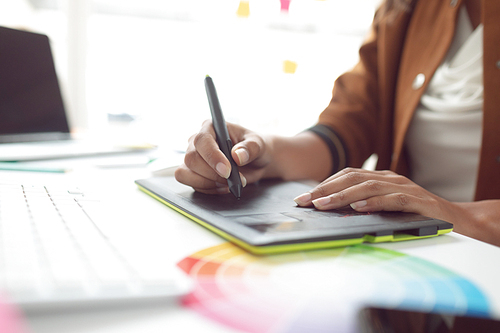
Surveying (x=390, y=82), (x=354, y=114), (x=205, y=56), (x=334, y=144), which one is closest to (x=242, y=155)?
(x=334, y=144)

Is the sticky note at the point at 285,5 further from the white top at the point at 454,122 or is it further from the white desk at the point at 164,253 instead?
the white desk at the point at 164,253

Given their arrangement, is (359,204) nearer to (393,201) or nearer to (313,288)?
(393,201)

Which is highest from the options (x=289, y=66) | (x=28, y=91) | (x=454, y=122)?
(x=289, y=66)

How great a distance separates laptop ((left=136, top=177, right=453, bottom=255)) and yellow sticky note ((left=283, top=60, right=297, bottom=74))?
1.97 m

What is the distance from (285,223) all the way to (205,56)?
1992 millimetres

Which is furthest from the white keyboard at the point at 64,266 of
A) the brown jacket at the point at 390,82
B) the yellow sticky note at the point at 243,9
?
the yellow sticky note at the point at 243,9

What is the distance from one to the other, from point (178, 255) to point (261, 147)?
1.03ft

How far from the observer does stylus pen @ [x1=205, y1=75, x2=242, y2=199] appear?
0.45 m

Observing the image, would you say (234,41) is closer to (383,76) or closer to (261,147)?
(383,76)

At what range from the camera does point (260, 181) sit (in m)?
0.61

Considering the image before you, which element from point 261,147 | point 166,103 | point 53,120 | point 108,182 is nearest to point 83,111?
point 166,103

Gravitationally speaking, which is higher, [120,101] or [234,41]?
[234,41]

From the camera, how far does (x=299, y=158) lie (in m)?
0.71

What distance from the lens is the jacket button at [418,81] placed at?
0.83m
